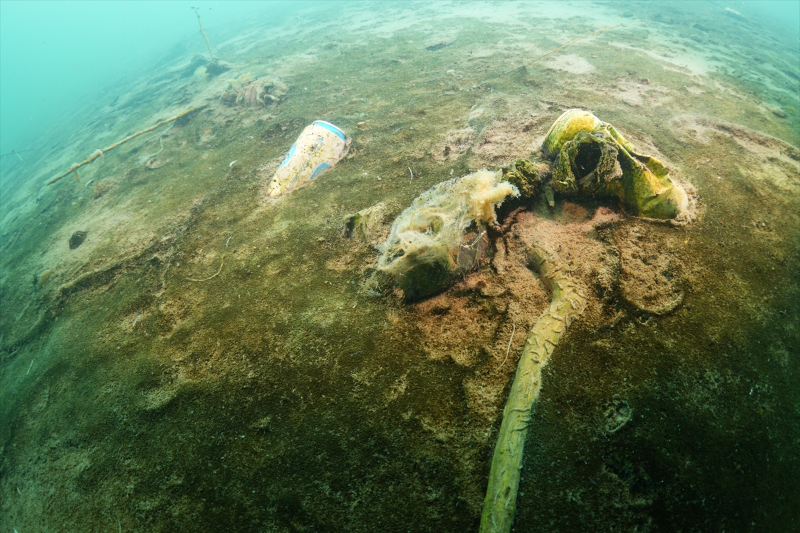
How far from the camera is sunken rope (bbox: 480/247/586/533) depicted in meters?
1.83

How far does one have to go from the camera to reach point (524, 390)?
2193mm

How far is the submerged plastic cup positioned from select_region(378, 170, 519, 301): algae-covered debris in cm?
250

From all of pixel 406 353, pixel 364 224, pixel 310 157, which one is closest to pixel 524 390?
pixel 406 353

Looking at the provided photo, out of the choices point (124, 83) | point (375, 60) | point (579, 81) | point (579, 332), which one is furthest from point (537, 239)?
point (124, 83)

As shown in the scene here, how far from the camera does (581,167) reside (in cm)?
339

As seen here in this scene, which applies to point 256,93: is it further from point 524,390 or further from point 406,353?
point 524,390

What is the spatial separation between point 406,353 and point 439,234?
1026 mm

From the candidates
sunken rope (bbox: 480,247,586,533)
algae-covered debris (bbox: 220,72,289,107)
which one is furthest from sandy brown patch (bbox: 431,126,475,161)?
algae-covered debris (bbox: 220,72,289,107)

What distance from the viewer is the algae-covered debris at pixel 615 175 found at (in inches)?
123

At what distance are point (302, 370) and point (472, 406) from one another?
133 cm

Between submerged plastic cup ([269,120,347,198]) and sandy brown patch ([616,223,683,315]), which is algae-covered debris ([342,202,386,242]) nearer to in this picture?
submerged plastic cup ([269,120,347,198])

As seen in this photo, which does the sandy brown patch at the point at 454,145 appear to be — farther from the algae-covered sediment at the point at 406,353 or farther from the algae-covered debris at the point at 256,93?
the algae-covered debris at the point at 256,93

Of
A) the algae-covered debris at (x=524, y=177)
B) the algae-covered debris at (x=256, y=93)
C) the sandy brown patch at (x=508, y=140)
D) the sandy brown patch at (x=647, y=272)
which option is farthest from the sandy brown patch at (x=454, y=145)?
the algae-covered debris at (x=256, y=93)

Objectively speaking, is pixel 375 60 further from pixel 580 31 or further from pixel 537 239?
pixel 537 239
